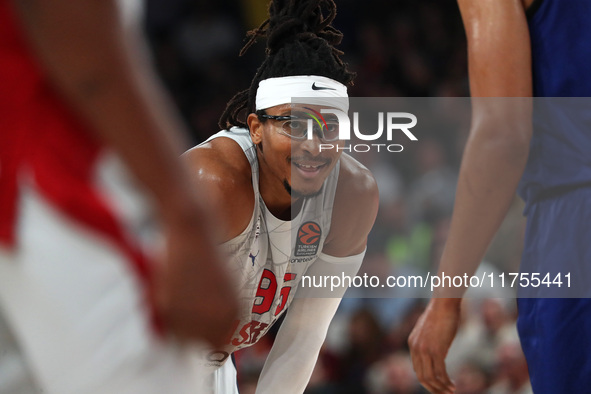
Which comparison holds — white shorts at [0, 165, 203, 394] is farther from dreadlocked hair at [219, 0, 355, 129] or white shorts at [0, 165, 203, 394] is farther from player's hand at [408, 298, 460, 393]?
dreadlocked hair at [219, 0, 355, 129]

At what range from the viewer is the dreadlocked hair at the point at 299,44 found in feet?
7.03

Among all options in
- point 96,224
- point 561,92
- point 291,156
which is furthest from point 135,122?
point 291,156

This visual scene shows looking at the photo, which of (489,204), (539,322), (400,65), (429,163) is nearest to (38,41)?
(489,204)

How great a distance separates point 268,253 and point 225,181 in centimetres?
36

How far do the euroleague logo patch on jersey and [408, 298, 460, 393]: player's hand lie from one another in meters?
0.80

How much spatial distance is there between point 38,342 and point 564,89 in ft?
3.74

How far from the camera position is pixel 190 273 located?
0.60 m

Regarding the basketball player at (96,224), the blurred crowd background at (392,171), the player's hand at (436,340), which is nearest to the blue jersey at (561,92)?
the blurred crowd background at (392,171)

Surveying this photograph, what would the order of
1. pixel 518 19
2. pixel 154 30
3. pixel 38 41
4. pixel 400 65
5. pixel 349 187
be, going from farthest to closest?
pixel 154 30 < pixel 400 65 < pixel 349 187 < pixel 518 19 < pixel 38 41

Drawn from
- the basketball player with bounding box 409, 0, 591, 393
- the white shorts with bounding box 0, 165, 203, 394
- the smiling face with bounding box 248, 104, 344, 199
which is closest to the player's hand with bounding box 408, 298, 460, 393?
the basketball player with bounding box 409, 0, 591, 393

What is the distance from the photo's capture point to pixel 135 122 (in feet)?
1.94

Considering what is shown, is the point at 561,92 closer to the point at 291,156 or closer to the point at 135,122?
the point at 291,156

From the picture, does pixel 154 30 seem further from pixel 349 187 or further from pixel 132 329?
pixel 132 329

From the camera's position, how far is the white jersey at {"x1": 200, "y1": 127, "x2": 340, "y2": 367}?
208 centimetres
